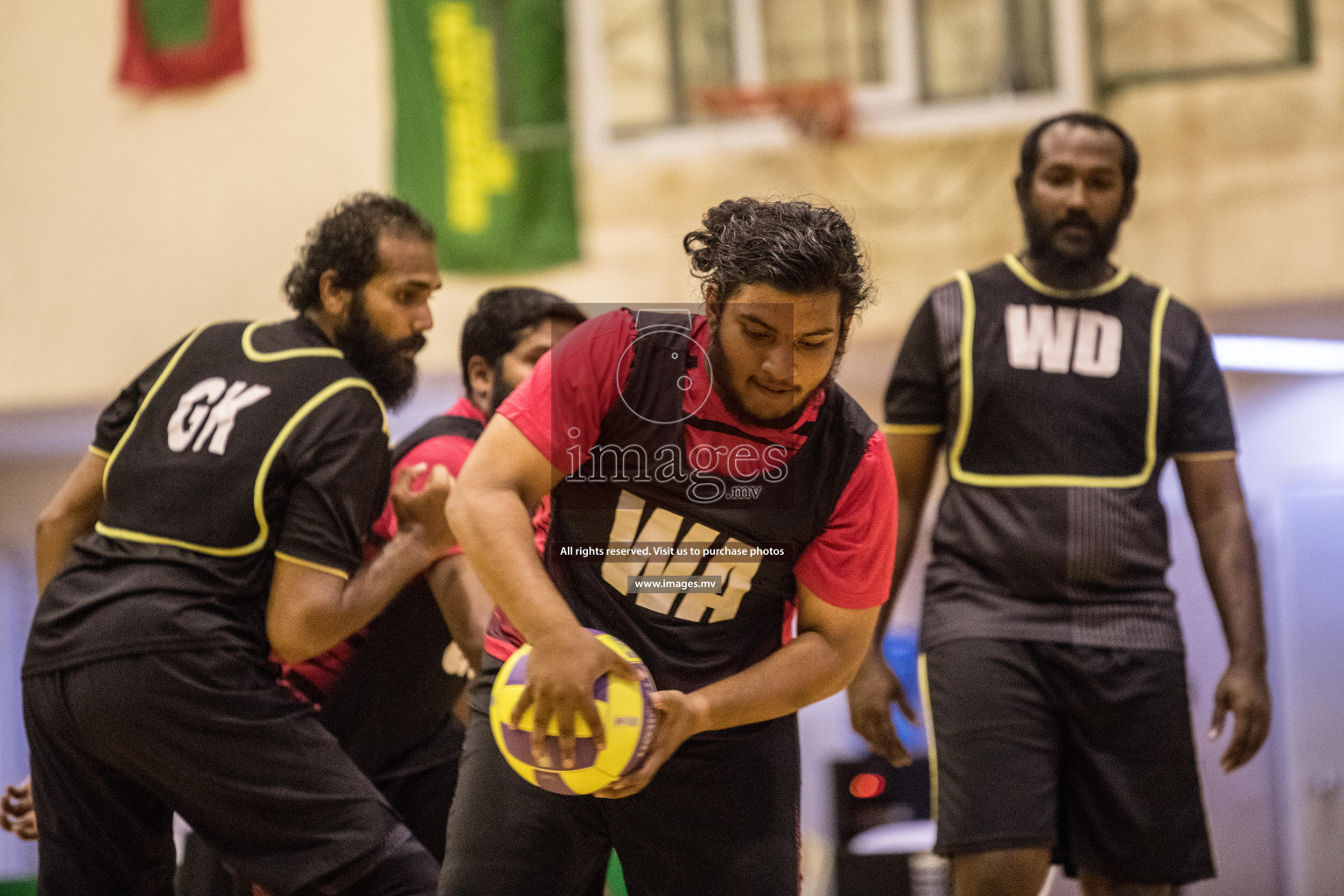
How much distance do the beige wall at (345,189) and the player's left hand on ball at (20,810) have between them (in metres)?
4.16

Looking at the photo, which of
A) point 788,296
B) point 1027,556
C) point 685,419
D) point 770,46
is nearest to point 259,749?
point 685,419

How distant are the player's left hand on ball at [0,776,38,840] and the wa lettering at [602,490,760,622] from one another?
1757mm

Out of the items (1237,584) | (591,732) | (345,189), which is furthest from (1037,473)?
(345,189)

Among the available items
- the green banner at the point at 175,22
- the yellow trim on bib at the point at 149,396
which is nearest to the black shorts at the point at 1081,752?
the yellow trim on bib at the point at 149,396

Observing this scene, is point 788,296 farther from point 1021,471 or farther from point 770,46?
point 770,46

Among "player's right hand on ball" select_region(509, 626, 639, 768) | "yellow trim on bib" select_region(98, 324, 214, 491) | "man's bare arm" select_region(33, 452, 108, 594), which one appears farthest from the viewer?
"man's bare arm" select_region(33, 452, 108, 594)

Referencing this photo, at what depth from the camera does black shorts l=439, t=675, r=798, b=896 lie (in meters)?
2.28

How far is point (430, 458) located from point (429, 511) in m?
0.24

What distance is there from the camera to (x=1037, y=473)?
3.16m

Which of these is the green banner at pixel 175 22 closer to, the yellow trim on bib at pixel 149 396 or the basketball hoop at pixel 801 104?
the basketball hoop at pixel 801 104

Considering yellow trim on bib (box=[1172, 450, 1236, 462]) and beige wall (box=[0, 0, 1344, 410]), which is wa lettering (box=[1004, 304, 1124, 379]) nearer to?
yellow trim on bib (box=[1172, 450, 1236, 462])

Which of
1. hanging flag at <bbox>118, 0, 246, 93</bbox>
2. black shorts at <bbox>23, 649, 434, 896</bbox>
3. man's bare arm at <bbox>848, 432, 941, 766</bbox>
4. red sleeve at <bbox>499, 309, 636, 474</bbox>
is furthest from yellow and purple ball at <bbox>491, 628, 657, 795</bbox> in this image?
hanging flag at <bbox>118, 0, 246, 93</bbox>

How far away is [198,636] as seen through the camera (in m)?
2.61

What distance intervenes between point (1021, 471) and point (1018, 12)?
4.55 meters
